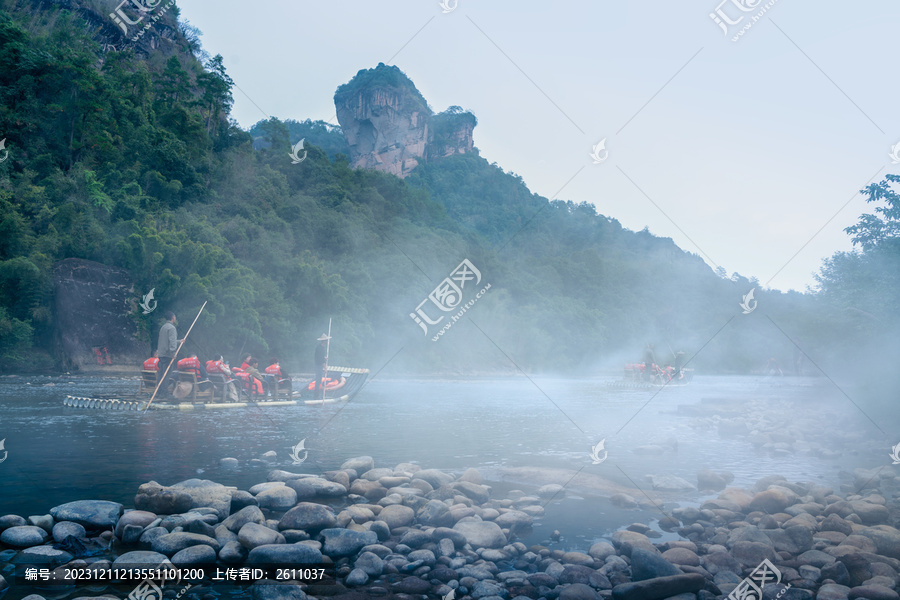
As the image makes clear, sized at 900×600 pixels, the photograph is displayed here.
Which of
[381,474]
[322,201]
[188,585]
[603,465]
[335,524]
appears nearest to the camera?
[188,585]

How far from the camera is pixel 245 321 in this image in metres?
34.9

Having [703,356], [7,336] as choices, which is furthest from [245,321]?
[703,356]

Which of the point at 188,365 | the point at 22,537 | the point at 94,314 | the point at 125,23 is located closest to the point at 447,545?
the point at 22,537

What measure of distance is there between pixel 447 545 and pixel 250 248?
39639mm

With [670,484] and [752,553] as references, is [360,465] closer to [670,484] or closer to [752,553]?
[670,484]

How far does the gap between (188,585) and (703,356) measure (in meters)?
86.2

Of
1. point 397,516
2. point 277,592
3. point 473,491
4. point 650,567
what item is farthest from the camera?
point 473,491

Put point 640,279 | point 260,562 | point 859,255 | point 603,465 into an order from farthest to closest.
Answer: point 640,279, point 859,255, point 603,465, point 260,562

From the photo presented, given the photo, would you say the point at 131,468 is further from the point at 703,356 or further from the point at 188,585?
the point at 703,356

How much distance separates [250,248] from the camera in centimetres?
4209

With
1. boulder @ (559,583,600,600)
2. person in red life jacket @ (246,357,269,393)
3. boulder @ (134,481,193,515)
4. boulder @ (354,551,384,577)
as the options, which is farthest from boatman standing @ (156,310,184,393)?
boulder @ (559,583,600,600)

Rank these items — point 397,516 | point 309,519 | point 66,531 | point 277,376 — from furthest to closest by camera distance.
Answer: point 277,376, point 397,516, point 309,519, point 66,531

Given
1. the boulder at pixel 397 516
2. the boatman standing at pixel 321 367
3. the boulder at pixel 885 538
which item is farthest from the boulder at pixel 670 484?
the boatman standing at pixel 321 367
